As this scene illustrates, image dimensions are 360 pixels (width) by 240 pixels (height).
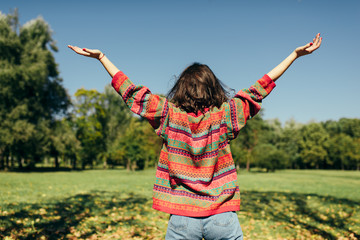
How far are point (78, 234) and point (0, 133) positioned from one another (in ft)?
79.3

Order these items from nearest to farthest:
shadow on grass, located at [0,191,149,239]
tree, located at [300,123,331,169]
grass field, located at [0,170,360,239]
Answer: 1. shadow on grass, located at [0,191,149,239]
2. grass field, located at [0,170,360,239]
3. tree, located at [300,123,331,169]

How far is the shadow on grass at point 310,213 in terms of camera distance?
258 inches

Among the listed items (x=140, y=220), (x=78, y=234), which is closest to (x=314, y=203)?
(x=140, y=220)

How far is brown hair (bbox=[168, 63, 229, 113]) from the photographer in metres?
1.88

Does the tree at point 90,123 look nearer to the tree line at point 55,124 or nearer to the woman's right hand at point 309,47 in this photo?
the tree line at point 55,124

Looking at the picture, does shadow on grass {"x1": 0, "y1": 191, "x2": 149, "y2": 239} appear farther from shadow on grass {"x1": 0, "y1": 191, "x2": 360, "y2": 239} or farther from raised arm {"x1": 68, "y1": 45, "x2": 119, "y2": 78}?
raised arm {"x1": 68, "y1": 45, "x2": 119, "y2": 78}

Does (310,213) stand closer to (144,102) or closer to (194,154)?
(194,154)

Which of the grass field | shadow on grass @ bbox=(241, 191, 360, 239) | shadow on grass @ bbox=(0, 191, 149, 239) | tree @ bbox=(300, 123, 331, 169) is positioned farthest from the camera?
tree @ bbox=(300, 123, 331, 169)

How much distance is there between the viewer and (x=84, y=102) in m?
45.2

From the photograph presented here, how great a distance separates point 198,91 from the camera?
1888 millimetres

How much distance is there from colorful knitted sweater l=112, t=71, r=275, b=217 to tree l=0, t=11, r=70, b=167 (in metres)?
27.4

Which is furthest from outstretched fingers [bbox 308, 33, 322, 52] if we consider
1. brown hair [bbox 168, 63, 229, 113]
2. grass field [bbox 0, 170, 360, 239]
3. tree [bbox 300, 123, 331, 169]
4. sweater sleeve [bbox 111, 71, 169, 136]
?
tree [bbox 300, 123, 331, 169]

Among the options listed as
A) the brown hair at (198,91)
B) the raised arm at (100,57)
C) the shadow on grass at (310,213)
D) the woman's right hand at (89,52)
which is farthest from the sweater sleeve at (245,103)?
the shadow on grass at (310,213)

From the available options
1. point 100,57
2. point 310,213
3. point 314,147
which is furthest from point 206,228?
point 314,147
